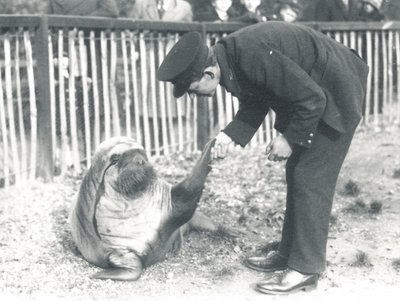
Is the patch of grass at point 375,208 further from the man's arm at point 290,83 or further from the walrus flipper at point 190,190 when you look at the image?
the man's arm at point 290,83

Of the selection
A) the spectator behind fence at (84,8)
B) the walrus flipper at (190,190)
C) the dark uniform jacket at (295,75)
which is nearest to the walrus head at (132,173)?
the walrus flipper at (190,190)

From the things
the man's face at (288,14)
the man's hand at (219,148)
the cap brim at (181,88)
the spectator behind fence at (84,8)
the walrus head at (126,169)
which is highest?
the spectator behind fence at (84,8)

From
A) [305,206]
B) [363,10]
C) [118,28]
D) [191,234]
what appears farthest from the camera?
[363,10]

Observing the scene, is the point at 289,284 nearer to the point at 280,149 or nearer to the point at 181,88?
the point at 280,149

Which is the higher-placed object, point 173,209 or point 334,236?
point 173,209

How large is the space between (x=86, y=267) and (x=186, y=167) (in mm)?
3049

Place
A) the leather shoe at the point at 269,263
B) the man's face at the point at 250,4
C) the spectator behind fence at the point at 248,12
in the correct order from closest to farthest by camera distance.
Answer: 1. the leather shoe at the point at 269,263
2. the spectator behind fence at the point at 248,12
3. the man's face at the point at 250,4

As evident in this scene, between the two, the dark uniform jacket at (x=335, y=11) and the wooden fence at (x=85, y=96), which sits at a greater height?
the dark uniform jacket at (x=335, y=11)

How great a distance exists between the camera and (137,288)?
4.82 metres

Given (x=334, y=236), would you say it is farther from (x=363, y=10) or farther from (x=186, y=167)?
(x=363, y=10)

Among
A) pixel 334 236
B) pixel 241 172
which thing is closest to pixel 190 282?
pixel 334 236

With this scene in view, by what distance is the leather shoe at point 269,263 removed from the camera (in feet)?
16.8

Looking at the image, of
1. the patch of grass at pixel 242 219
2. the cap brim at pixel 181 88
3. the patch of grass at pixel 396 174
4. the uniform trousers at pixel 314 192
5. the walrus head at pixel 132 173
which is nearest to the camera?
the cap brim at pixel 181 88

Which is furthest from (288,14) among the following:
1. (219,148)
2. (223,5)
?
(219,148)
